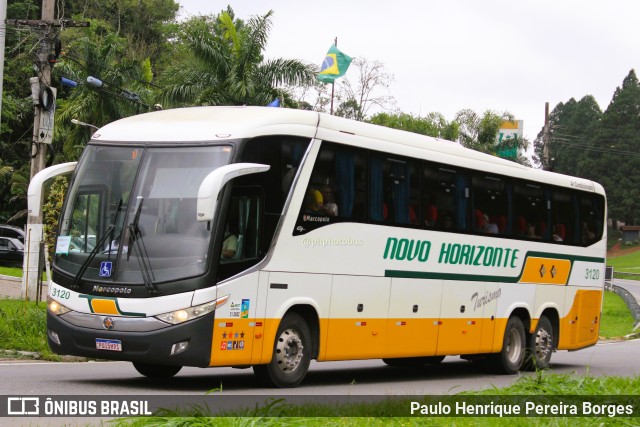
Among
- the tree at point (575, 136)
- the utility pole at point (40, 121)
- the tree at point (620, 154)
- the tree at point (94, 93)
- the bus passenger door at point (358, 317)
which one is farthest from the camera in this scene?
the tree at point (575, 136)

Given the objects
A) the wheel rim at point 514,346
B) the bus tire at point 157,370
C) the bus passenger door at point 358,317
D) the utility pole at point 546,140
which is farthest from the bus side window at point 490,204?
the utility pole at point 546,140

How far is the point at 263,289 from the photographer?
45.5 ft

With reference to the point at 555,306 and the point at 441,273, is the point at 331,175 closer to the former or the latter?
the point at 441,273

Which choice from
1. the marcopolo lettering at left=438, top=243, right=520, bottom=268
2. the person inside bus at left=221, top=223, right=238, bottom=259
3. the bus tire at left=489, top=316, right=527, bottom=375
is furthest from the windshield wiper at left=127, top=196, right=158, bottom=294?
the bus tire at left=489, top=316, right=527, bottom=375

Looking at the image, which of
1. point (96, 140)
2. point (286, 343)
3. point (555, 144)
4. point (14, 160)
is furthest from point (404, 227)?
point (555, 144)

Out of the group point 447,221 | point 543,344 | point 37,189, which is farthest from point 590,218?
point 37,189

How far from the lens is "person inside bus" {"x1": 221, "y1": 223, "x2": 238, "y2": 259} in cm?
1330

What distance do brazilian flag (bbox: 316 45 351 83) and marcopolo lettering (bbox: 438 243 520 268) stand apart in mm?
24617

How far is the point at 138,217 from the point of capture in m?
13.3

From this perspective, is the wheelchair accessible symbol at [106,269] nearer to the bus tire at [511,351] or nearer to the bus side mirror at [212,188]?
the bus side mirror at [212,188]

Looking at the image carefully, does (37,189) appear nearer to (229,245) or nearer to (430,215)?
(229,245)

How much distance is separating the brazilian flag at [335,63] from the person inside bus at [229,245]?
3056cm

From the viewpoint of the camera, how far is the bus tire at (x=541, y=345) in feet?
68.5

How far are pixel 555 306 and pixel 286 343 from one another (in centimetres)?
874
